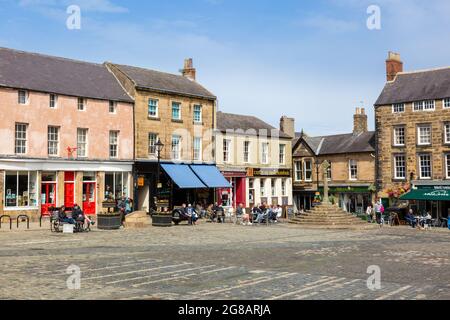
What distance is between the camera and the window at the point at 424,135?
133 ft

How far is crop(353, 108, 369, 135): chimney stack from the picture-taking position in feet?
168

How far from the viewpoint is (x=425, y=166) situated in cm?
4062

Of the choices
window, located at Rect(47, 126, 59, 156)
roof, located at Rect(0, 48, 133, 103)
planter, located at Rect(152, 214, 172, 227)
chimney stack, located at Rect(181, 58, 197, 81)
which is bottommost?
planter, located at Rect(152, 214, 172, 227)

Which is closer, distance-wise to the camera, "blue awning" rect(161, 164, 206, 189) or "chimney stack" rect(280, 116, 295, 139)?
"blue awning" rect(161, 164, 206, 189)

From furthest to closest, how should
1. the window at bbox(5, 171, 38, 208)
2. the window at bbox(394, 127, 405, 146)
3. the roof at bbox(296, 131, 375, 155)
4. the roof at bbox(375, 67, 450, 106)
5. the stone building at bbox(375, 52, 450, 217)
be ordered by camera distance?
the roof at bbox(296, 131, 375, 155) → the window at bbox(394, 127, 405, 146) → the roof at bbox(375, 67, 450, 106) → the stone building at bbox(375, 52, 450, 217) → the window at bbox(5, 171, 38, 208)

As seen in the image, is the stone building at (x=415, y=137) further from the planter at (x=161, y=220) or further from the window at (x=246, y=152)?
the planter at (x=161, y=220)

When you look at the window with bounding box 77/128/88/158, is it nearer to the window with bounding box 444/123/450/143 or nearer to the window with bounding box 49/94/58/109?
the window with bounding box 49/94/58/109

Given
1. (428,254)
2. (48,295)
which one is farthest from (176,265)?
(428,254)

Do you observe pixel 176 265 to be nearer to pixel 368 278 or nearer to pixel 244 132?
pixel 368 278

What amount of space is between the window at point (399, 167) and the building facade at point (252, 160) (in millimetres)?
10787

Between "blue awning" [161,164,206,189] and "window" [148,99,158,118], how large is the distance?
3667 millimetres

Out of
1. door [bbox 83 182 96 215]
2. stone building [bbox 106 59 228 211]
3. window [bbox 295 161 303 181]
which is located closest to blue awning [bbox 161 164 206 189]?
stone building [bbox 106 59 228 211]

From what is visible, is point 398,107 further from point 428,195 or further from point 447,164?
point 428,195

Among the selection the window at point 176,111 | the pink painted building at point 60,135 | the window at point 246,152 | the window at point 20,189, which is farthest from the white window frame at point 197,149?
the window at point 20,189
